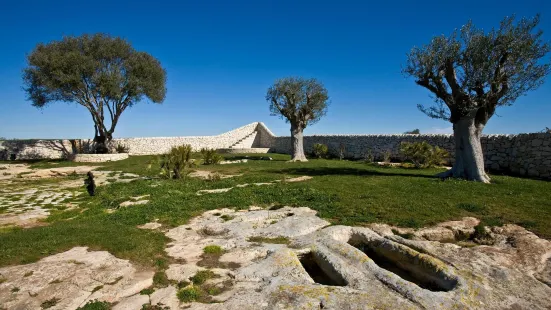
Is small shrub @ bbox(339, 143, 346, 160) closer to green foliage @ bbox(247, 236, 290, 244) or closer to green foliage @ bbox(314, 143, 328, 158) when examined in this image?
green foliage @ bbox(314, 143, 328, 158)

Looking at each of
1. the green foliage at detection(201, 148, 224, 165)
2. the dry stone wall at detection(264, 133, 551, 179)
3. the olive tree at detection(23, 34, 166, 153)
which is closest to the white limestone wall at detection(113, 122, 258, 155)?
the olive tree at detection(23, 34, 166, 153)

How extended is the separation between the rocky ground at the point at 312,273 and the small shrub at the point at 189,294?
14 mm

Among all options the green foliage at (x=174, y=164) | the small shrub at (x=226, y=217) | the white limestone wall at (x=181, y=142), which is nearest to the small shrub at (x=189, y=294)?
the small shrub at (x=226, y=217)

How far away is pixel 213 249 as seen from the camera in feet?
19.2

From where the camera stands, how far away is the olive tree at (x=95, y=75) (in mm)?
25641

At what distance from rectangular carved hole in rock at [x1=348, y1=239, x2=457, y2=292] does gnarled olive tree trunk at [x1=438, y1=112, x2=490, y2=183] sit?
919 cm

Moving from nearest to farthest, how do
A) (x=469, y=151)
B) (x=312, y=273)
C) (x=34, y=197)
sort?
(x=312, y=273)
(x=34, y=197)
(x=469, y=151)

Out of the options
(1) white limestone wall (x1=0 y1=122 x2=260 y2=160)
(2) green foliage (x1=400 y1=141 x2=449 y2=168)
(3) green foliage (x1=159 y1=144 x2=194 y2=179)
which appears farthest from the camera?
(1) white limestone wall (x1=0 y1=122 x2=260 y2=160)

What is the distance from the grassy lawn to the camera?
19.8ft

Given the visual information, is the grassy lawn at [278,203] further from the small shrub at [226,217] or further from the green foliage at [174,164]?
the green foliage at [174,164]

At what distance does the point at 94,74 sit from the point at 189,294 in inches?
1103

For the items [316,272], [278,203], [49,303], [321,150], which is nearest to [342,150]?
[321,150]

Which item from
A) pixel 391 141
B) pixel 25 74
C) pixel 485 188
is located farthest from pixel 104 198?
pixel 25 74

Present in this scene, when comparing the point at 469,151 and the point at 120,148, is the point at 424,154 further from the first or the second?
the point at 120,148
